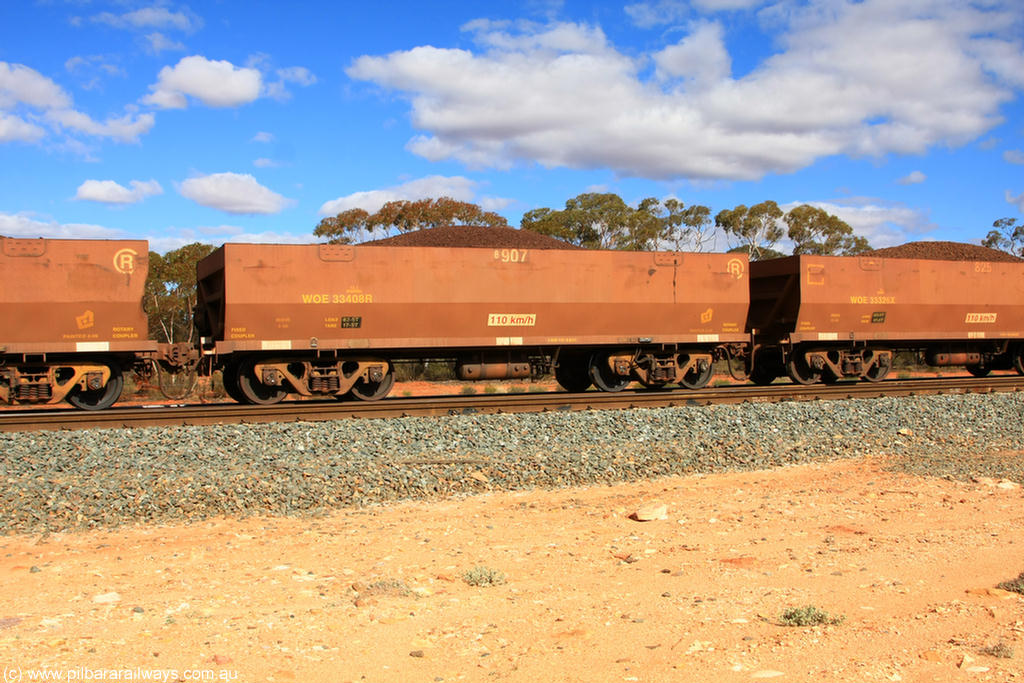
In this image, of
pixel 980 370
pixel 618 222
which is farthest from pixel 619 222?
pixel 980 370

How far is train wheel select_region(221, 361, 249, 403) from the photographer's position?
1406 cm

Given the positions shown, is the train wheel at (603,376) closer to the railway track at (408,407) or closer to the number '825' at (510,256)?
the railway track at (408,407)

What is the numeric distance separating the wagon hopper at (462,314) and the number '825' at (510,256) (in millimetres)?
28

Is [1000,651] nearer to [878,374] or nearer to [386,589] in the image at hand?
[386,589]

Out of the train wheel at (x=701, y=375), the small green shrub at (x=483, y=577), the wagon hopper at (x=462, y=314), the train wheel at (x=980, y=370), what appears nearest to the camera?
the small green shrub at (x=483, y=577)

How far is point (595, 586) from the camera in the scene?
222 inches

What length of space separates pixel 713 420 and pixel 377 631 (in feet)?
26.1

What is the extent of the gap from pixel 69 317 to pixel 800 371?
14640 mm

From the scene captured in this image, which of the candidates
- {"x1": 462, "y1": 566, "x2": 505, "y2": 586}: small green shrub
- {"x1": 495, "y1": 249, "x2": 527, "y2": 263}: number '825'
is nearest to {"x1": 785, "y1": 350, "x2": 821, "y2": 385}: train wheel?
{"x1": 495, "y1": 249, "x2": 527, "y2": 263}: number '825'

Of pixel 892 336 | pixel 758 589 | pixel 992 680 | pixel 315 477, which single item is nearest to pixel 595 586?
pixel 758 589

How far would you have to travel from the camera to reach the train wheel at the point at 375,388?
14547mm

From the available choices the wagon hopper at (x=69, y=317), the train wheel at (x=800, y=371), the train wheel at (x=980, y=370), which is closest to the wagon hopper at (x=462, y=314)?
the wagon hopper at (x=69, y=317)

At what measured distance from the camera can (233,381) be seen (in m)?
14.4

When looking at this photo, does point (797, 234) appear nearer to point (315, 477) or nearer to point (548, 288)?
point (548, 288)
